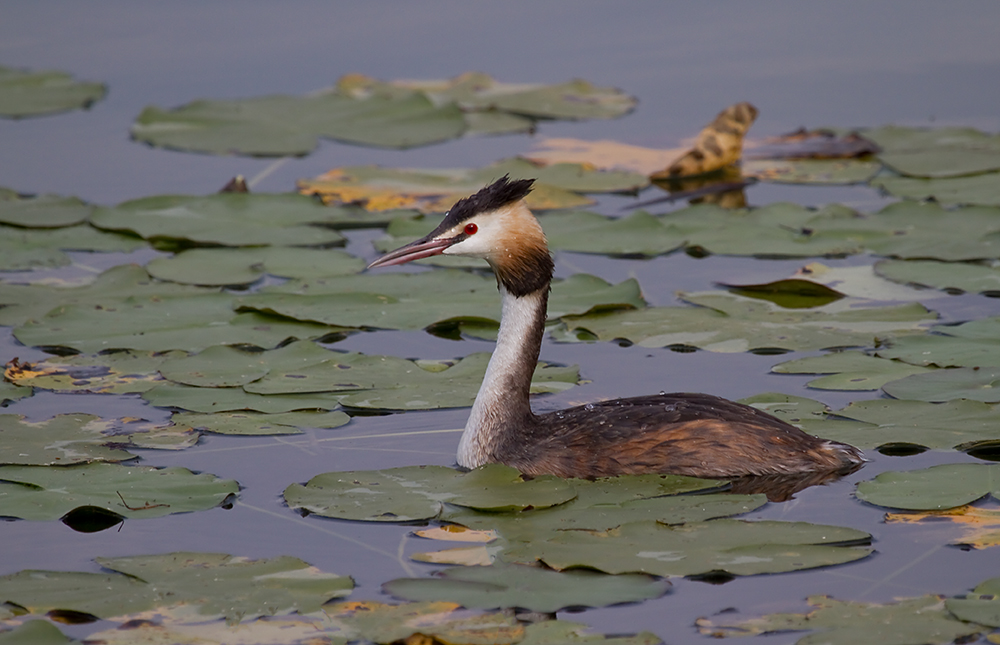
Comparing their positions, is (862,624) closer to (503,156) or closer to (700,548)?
(700,548)

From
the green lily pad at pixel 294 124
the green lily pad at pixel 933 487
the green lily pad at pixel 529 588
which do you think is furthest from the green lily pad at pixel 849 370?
the green lily pad at pixel 294 124

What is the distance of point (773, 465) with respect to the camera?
20.2 ft

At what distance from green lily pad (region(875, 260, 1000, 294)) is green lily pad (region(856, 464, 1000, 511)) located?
9.55ft

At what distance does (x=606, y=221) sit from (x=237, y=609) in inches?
237

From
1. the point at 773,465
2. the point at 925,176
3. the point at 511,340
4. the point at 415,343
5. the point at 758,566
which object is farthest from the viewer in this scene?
the point at 925,176

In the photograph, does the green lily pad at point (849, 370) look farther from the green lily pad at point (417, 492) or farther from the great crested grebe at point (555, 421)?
the green lily pad at point (417, 492)

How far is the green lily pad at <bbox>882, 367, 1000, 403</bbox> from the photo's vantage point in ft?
22.5

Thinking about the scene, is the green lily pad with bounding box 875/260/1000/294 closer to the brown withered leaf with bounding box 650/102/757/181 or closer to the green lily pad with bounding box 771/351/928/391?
the green lily pad with bounding box 771/351/928/391

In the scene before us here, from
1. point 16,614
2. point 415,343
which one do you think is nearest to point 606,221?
point 415,343

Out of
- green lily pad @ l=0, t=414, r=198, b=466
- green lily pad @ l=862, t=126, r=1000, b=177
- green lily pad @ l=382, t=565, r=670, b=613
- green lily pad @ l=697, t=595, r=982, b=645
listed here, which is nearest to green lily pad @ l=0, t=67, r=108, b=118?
green lily pad @ l=862, t=126, r=1000, b=177

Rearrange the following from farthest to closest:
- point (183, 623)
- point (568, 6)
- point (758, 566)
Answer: point (568, 6) → point (758, 566) → point (183, 623)

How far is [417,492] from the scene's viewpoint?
19.5ft

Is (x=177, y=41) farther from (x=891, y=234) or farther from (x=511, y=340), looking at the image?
(x=511, y=340)

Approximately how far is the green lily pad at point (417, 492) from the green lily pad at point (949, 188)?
5779 mm
